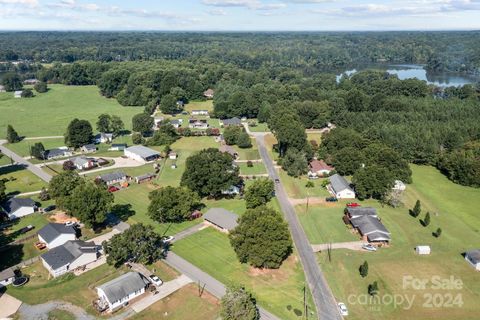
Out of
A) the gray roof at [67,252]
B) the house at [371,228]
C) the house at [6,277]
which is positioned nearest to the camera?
the house at [6,277]

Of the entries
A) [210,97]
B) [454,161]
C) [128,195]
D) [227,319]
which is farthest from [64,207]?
[210,97]

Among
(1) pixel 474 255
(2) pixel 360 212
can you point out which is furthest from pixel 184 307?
(1) pixel 474 255

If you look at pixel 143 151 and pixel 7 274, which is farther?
pixel 143 151


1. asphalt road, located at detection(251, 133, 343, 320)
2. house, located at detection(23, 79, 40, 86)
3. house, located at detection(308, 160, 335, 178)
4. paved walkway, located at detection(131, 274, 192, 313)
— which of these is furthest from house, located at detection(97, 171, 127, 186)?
house, located at detection(23, 79, 40, 86)

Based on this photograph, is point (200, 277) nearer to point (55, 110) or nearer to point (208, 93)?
point (55, 110)

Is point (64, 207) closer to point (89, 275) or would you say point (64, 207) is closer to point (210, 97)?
point (89, 275)

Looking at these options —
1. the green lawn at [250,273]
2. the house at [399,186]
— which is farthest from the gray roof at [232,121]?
the green lawn at [250,273]

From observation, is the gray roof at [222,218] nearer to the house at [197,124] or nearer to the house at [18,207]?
the house at [18,207]
